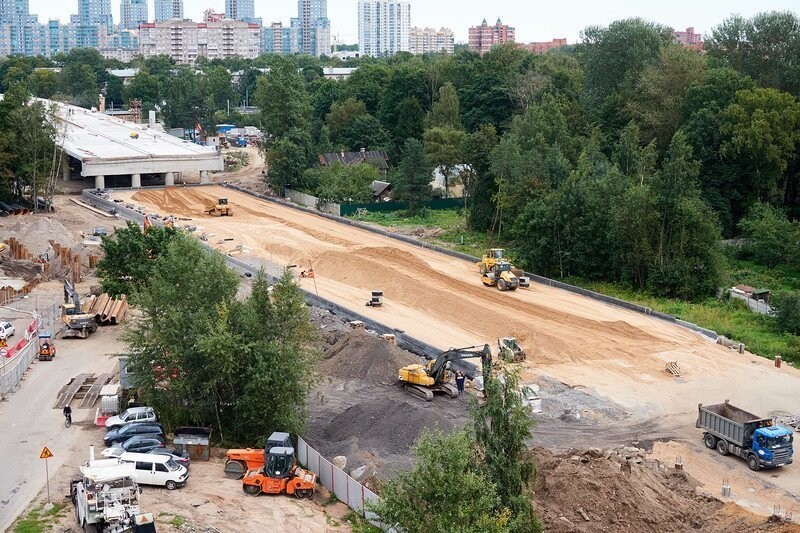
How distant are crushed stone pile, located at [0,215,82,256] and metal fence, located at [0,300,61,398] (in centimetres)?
1191

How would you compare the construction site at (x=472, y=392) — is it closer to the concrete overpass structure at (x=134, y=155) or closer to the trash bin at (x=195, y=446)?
the trash bin at (x=195, y=446)

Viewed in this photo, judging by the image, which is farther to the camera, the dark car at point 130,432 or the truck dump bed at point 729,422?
the truck dump bed at point 729,422

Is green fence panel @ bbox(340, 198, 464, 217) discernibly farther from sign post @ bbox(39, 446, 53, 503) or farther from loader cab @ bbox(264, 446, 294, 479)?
loader cab @ bbox(264, 446, 294, 479)

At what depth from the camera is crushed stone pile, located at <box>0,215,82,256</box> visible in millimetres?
61812

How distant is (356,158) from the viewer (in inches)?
3679

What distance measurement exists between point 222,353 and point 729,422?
1541cm

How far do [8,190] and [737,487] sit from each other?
196 ft

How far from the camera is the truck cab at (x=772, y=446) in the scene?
30.1 m

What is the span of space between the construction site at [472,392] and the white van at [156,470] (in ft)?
1.19

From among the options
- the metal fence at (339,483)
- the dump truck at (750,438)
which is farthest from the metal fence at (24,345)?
the dump truck at (750,438)

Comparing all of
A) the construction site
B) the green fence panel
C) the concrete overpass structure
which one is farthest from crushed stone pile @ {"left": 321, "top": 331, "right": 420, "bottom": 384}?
the concrete overpass structure

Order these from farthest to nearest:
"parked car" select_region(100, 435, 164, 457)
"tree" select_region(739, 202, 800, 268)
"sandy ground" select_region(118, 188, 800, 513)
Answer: "tree" select_region(739, 202, 800, 268) < "sandy ground" select_region(118, 188, 800, 513) < "parked car" select_region(100, 435, 164, 457)

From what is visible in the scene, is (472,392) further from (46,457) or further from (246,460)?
(46,457)

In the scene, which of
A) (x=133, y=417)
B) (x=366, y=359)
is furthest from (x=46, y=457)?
(x=366, y=359)
